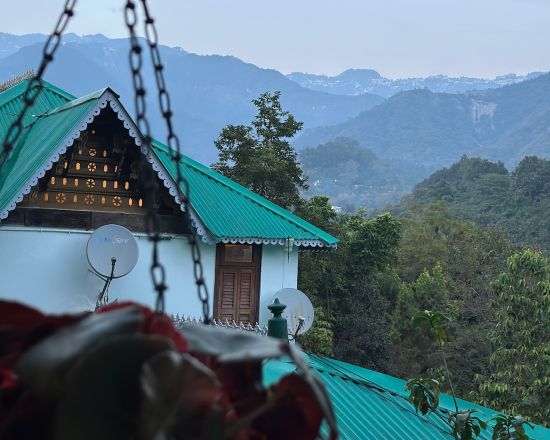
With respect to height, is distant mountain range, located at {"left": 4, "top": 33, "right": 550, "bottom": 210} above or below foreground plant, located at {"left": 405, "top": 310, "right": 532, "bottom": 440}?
above

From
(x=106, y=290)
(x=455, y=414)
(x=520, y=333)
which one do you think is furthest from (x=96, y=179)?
(x=520, y=333)

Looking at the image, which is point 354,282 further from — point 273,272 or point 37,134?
point 37,134

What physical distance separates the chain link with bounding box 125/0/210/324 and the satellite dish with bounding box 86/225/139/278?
607 cm

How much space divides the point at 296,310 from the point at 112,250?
186 centimetres

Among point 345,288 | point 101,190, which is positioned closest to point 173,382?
point 101,190

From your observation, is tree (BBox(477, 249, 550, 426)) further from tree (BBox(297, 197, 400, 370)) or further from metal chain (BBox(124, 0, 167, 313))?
metal chain (BBox(124, 0, 167, 313))

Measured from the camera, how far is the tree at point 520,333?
32.9 ft

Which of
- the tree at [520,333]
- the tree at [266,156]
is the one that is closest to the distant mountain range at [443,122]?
the tree at [266,156]

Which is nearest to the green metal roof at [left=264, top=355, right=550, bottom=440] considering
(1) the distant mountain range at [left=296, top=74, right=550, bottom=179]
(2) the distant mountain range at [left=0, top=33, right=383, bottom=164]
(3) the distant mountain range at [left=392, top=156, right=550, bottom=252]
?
(3) the distant mountain range at [left=392, top=156, right=550, bottom=252]

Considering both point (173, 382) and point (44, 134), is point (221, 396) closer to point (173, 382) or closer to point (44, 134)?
point (173, 382)

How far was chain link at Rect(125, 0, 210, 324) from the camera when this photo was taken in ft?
2.95

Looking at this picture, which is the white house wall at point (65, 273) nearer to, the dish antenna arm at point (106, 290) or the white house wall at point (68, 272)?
the white house wall at point (68, 272)

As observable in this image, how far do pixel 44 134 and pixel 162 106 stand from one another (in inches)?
287

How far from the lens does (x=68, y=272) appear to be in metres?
7.84
